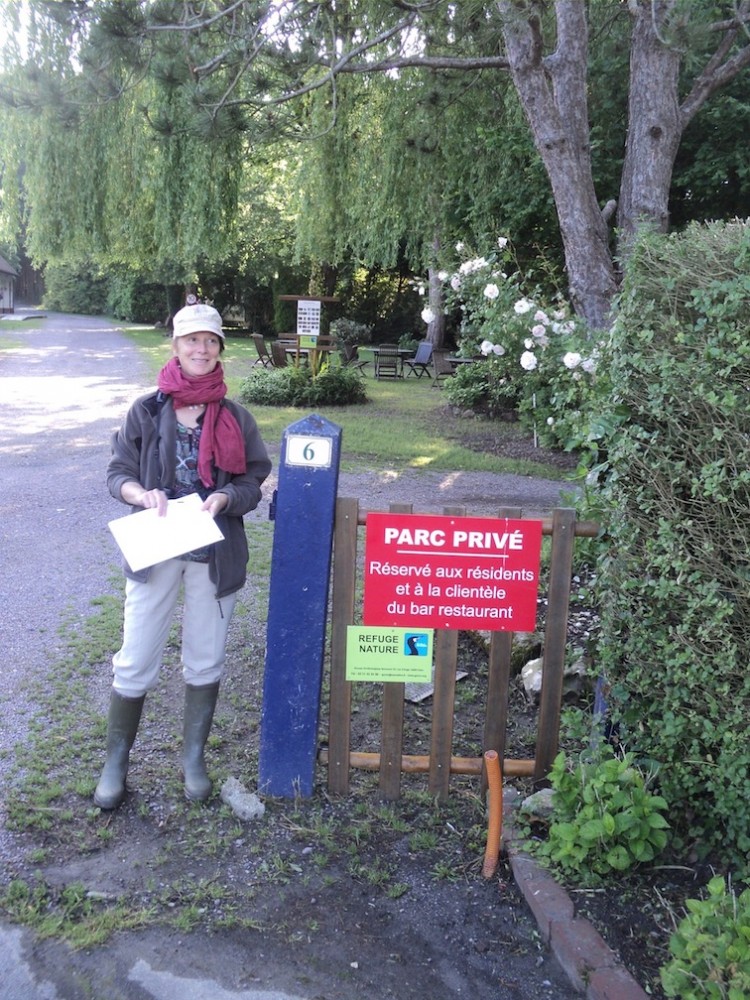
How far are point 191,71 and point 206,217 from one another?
2071 millimetres

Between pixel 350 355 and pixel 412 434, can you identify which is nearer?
pixel 412 434

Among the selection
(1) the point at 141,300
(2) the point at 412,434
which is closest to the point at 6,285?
(1) the point at 141,300

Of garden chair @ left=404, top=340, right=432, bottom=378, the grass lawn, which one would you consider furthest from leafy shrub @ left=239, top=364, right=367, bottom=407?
garden chair @ left=404, top=340, right=432, bottom=378

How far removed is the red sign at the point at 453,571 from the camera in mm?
3436

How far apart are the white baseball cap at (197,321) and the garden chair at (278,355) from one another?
16332mm

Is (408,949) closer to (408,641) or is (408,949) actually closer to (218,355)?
(408,641)

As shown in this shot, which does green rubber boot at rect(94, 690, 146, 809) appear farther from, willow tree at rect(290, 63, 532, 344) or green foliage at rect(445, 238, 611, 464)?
willow tree at rect(290, 63, 532, 344)

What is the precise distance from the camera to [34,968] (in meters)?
2.66

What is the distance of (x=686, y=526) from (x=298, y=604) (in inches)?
57.7

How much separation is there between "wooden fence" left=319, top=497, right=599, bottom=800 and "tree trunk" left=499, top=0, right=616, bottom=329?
491 centimetres

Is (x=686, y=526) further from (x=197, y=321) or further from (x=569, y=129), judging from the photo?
(x=569, y=129)

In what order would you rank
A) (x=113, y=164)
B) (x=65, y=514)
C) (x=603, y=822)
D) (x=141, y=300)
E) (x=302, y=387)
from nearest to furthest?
(x=603, y=822)
(x=65, y=514)
(x=113, y=164)
(x=302, y=387)
(x=141, y=300)

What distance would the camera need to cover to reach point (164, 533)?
3.26 meters

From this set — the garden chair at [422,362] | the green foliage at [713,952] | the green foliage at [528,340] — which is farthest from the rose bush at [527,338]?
the garden chair at [422,362]
